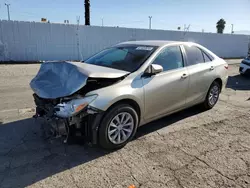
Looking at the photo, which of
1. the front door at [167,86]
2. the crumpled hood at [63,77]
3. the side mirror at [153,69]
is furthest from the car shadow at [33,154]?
the side mirror at [153,69]

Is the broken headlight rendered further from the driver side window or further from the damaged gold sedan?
the driver side window

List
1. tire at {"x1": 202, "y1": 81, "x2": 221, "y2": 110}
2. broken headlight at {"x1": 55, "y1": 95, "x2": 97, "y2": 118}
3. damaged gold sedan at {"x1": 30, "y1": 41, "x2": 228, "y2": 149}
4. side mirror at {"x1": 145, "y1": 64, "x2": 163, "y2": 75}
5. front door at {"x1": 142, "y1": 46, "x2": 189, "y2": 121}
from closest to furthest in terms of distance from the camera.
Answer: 1. broken headlight at {"x1": 55, "y1": 95, "x2": 97, "y2": 118}
2. damaged gold sedan at {"x1": 30, "y1": 41, "x2": 228, "y2": 149}
3. side mirror at {"x1": 145, "y1": 64, "x2": 163, "y2": 75}
4. front door at {"x1": 142, "y1": 46, "x2": 189, "y2": 121}
5. tire at {"x1": 202, "y1": 81, "x2": 221, "y2": 110}

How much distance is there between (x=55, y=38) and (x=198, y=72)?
40.7ft

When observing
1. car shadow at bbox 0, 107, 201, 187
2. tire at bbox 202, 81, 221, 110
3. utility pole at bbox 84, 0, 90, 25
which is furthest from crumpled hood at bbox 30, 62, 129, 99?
utility pole at bbox 84, 0, 90, 25

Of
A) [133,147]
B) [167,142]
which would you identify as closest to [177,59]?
[167,142]

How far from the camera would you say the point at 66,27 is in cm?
1494

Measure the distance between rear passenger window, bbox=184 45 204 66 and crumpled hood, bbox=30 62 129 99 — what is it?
181 cm

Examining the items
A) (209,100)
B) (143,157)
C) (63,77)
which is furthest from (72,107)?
(209,100)

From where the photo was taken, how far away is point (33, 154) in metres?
3.25

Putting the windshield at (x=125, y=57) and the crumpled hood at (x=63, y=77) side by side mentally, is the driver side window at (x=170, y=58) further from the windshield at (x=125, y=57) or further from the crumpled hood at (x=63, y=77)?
the crumpled hood at (x=63, y=77)

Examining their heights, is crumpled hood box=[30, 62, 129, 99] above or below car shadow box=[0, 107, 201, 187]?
above

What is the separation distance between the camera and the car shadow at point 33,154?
2.78 m

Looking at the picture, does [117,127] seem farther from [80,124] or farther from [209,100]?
[209,100]

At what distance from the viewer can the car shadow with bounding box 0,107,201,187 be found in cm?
278
